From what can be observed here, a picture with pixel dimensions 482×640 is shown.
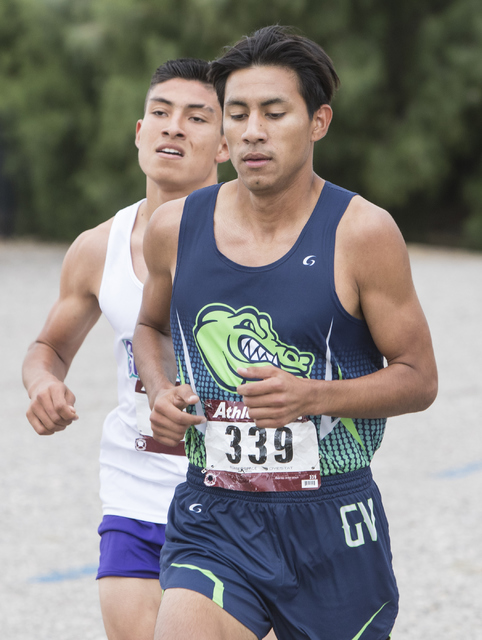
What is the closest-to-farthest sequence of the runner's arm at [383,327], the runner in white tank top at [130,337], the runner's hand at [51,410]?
the runner's arm at [383,327] → the runner's hand at [51,410] → the runner in white tank top at [130,337]

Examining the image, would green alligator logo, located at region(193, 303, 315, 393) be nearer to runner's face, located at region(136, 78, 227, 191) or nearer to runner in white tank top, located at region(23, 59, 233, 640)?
runner in white tank top, located at region(23, 59, 233, 640)

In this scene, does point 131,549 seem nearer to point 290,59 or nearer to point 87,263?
point 87,263

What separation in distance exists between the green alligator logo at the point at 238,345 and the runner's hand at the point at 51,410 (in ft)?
1.46

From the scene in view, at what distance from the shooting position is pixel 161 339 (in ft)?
7.62

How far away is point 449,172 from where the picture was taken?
68.7ft

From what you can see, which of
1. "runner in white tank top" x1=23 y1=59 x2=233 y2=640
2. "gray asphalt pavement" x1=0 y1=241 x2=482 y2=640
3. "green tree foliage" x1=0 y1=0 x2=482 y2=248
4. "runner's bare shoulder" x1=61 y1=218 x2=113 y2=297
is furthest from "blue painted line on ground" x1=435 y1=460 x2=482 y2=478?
"green tree foliage" x1=0 y1=0 x2=482 y2=248

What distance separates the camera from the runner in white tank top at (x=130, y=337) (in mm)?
2523

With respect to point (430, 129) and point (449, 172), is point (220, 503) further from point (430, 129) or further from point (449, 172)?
point (449, 172)

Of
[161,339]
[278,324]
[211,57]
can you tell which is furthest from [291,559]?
[211,57]

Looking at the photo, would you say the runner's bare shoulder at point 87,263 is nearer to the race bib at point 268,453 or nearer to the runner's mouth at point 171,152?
the runner's mouth at point 171,152

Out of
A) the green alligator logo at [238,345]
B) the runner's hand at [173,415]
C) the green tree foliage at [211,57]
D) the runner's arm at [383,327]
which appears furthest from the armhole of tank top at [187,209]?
the green tree foliage at [211,57]

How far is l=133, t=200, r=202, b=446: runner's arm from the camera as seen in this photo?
195 centimetres

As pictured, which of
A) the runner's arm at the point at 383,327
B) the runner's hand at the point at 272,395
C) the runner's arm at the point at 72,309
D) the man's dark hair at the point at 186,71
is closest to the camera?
the runner's hand at the point at 272,395

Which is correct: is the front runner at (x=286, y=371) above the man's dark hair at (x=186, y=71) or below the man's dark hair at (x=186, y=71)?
below
